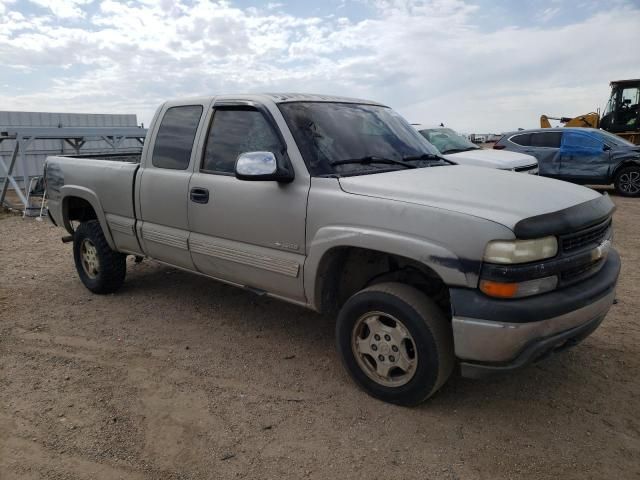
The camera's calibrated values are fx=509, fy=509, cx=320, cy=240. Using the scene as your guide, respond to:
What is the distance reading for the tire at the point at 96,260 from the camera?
5.04m

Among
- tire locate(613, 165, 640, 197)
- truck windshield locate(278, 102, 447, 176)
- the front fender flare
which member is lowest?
tire locate(613, 165, 640, 197)

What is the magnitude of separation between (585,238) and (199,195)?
8.65 ft

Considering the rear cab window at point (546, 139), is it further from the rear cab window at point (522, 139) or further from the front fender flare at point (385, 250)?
the front fender flare at point (385, 250)

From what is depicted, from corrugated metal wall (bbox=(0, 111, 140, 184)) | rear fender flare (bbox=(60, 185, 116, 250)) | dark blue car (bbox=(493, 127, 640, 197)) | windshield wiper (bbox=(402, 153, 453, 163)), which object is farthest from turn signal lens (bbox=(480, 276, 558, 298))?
corrugated metal wall (bbox=(0, 111, 140, 184))

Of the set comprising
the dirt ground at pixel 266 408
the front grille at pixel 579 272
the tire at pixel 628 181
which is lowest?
the dirt ground at pixel 266 408

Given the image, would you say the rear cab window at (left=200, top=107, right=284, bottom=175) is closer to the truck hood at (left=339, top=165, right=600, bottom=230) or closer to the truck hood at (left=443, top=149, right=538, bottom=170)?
the truck hood at (left=339, top=165, right=600, bottom=230)

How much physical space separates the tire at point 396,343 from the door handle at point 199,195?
1.42 m

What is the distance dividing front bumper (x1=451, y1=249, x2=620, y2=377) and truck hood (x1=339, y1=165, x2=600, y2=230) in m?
0.42

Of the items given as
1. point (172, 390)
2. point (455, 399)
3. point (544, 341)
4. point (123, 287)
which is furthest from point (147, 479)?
point (123, 287)

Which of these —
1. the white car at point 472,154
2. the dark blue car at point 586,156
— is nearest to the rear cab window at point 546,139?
the dark blue car at point 586,156

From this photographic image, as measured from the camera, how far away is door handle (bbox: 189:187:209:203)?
3824mm

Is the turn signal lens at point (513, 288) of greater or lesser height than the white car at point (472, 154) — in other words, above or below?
below

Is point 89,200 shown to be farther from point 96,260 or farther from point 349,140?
point 349,140

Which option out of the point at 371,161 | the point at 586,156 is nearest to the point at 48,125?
the point at 586,156
